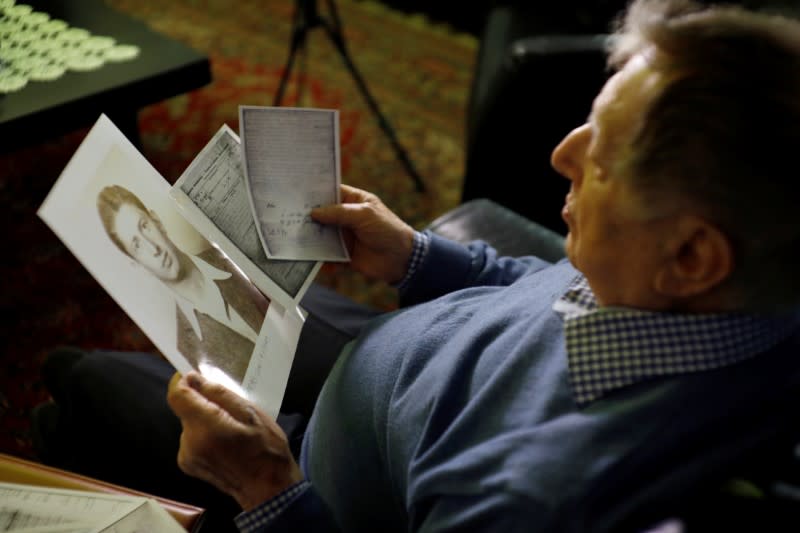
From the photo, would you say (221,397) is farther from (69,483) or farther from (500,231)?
(500,231)

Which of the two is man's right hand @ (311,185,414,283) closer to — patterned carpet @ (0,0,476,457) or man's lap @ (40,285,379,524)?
man's lap @ (40,285,379,524)

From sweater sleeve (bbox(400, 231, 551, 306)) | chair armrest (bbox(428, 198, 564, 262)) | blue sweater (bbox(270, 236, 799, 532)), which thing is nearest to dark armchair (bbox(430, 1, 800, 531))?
chair armrest (bbox(428, 198, 564, 262))

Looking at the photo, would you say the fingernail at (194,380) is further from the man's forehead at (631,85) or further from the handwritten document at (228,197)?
the man's forehead at (631,85)

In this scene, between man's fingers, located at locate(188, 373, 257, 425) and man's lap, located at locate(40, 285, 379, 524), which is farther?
man's lap, located at locate(40, 285, 379, 524)

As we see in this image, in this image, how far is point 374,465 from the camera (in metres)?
0.85

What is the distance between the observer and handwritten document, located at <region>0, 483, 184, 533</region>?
0.71 m

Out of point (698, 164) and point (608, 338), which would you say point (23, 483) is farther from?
point (698, 164)

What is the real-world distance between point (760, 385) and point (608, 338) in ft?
0.46

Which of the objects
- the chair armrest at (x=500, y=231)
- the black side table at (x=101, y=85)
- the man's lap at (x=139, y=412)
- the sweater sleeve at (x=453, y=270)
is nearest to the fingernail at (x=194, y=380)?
the man's lap at (x=139, y=412)

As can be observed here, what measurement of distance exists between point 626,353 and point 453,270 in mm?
Result: 416

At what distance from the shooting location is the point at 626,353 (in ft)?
2.18

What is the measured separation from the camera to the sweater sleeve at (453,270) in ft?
3.43

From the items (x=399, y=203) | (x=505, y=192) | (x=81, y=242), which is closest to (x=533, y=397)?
(x=81, y=242)

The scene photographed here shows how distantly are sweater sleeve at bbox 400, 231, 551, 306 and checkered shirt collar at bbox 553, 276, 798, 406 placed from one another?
36 cm
